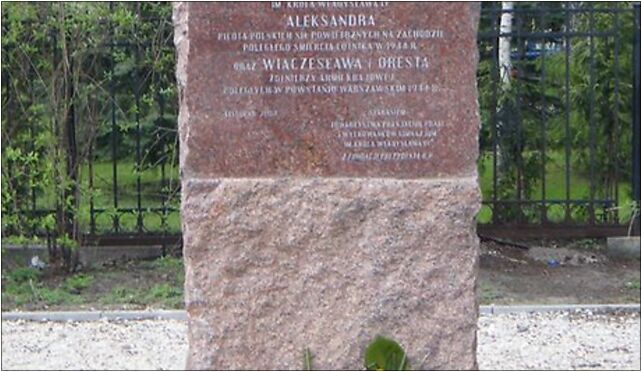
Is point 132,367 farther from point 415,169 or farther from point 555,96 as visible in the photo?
point 555,96

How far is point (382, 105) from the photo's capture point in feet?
15.5

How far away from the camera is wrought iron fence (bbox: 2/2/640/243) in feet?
29.1

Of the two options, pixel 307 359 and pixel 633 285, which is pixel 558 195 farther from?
pixel 307 359

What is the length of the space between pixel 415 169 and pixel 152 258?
15.4 feet

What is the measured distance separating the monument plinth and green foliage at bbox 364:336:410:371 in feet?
0.27

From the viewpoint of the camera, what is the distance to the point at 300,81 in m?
4.73

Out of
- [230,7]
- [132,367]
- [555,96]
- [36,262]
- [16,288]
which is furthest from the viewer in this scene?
[555,96]

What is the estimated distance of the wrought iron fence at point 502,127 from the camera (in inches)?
349

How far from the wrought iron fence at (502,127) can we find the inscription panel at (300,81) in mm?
4160

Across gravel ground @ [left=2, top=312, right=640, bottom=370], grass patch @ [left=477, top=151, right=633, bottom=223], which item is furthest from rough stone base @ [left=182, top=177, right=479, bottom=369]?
grass patch @ [left=477, top=151, right=633, bottom=223]

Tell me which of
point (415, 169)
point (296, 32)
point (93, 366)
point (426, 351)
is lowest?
point (93, 366)

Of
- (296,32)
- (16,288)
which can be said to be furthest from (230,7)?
(16,288)

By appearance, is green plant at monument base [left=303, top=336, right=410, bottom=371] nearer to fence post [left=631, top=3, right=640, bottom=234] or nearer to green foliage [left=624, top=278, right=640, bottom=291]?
green foliage [left=624, top=278, right=640, bottom=291]

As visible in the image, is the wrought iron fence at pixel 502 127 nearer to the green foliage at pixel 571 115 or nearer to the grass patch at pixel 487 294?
the green foliage at pixel 571 115
